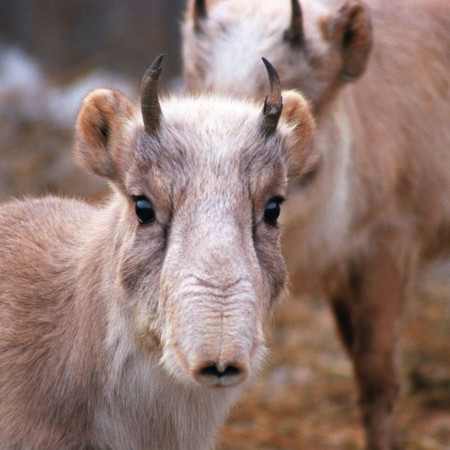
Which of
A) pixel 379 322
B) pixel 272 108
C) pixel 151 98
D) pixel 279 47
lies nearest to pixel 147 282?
pixel 151 98

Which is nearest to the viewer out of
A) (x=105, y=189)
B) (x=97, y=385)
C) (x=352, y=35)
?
(x=97, y=385)

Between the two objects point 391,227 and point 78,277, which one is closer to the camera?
point 78,277

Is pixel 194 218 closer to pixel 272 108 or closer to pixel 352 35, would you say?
pixel 272 108

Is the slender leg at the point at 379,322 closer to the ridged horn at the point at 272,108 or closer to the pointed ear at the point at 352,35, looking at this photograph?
the pointed ear at the point at 352,35

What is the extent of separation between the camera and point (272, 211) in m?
2.86

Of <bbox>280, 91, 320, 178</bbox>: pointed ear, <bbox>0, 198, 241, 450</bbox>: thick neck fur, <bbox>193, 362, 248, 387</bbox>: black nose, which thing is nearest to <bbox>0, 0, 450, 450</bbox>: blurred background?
<bbox>0, 198, 241, 450</bbox>: thick neck fur

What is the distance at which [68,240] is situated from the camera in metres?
3.36

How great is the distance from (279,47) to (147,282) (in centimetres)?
201

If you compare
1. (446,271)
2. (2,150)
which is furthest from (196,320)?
(2,150)

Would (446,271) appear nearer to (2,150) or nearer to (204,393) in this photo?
(2,150)

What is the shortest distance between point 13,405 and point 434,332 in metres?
5.14

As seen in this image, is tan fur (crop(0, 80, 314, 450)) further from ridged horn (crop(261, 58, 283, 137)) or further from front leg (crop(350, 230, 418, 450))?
front leg (crop(350, 230, 418, 450))

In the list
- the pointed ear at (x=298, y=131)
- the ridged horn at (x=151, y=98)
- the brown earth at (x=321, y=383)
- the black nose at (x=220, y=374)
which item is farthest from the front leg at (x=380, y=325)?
the black nose at (x=220, y=374)

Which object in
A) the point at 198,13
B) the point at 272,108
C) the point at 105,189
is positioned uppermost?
the point at 105,189
